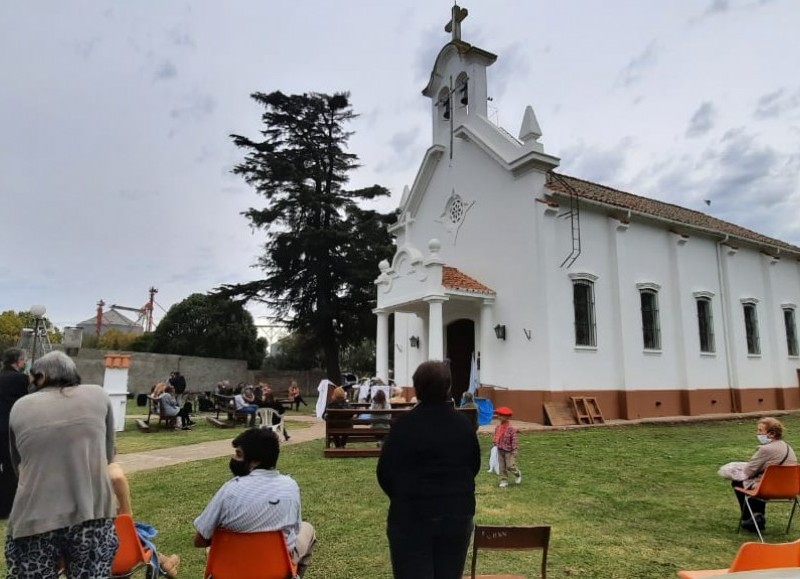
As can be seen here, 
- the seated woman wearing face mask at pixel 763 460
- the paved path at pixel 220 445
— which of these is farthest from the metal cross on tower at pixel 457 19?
the seated woman wearing face mask at pixel 763 460

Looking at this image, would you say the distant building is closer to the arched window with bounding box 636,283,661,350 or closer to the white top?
the arched window with bounding box 636,283,661,350

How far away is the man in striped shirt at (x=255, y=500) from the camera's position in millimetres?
3232

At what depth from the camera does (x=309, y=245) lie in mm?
27578

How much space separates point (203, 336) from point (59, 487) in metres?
40.2

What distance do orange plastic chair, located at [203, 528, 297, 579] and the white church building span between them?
12.4 metres

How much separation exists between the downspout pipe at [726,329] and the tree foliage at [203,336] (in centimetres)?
2907

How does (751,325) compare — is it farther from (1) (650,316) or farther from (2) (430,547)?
(2) (430,547)

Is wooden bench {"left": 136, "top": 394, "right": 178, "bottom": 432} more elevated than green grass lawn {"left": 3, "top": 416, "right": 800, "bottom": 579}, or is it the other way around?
wooden bench {"left": 136, "top": 394, "right": 178, "bottom": 432}

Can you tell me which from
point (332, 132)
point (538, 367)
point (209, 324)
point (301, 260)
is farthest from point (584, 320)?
point (209, 324)

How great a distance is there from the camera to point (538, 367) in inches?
592

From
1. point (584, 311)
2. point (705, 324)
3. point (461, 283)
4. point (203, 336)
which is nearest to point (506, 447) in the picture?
point (461, 283)

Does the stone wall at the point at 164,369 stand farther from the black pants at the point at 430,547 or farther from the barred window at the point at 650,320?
the black pants at the point at 430,547

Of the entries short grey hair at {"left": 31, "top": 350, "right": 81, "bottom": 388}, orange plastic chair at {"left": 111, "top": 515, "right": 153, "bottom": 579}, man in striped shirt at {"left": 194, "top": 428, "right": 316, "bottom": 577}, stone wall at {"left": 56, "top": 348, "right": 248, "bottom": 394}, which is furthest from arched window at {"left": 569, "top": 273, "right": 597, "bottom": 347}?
stone wall at {"left": 56, "top": 348, "right": 248, "bottom": 394}

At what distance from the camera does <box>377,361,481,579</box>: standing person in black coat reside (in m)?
2.87
